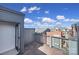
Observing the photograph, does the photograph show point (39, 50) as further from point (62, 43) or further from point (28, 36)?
point (62, 43)

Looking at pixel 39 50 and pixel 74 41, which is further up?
pixel 74 41

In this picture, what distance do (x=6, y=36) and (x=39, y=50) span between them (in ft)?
2.17

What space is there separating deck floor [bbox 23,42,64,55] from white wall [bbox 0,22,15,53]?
30cm

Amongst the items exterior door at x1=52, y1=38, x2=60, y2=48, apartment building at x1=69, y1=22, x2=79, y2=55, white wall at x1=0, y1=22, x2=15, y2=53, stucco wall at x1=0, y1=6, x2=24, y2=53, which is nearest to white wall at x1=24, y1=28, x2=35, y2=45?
stucco wall at x1=0, y1=6, x2=24, y2=53

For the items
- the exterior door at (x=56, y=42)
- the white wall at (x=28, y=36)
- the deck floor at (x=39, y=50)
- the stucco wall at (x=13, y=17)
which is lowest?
the deck floor at (x=39, y=50)

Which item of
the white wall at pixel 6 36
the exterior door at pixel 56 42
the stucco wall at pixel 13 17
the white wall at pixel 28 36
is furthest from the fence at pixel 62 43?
the white wall at pixel 6 36

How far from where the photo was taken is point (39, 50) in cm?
310

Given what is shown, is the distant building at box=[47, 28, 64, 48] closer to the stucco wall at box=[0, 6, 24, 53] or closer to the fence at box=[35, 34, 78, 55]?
the fence at box=[35, 34, 78, 55]

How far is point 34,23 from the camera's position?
10.1ft

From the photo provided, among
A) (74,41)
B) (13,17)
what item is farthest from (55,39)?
(13,17)

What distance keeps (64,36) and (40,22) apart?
51cm

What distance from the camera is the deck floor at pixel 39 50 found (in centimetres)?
308

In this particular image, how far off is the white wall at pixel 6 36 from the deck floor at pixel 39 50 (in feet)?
0.98

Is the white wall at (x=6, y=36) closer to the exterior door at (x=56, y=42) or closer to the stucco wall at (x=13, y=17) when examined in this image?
the stucco wall at (x=13, y=17)
